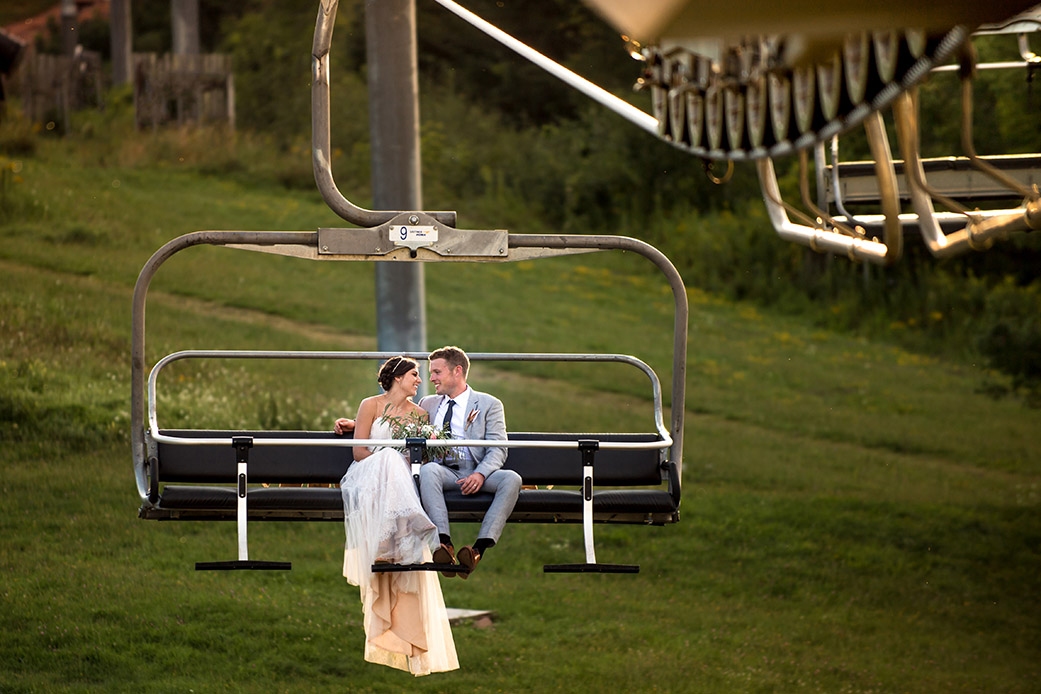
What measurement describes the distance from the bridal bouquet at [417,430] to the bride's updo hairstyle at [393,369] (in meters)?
0.17

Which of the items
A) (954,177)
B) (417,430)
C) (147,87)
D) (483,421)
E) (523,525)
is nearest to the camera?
(417,430)

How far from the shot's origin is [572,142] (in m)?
23.6

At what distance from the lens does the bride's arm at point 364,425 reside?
5.64 metres

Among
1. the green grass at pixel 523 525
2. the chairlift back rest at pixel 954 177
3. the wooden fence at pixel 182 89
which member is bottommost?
the green grass at pixel 523 525

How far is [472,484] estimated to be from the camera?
5.60 metres

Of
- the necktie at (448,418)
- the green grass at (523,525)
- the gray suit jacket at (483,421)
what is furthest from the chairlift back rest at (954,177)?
the green grass at (523,525)

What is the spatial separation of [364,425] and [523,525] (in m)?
6.77

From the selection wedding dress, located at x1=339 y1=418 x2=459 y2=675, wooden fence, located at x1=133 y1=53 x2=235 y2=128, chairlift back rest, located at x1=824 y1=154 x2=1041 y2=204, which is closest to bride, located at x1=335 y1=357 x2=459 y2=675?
wedding dress, located at x1=339 y1=418 x2=459 y2=675

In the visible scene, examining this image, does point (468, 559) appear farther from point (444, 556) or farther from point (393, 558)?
point (393, 558)

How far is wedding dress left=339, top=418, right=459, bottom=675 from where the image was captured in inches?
212

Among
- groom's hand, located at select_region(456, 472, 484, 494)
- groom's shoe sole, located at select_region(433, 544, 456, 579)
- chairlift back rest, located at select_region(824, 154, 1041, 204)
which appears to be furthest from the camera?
chairlift back rest, located at select_region(824, 154, 1041, 204)

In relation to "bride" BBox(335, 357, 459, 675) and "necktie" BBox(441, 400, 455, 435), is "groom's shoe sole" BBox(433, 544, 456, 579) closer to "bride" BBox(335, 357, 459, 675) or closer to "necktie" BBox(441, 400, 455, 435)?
"bride" BBox(335, 357, 459, 675)

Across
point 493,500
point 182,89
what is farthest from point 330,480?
point 182,89

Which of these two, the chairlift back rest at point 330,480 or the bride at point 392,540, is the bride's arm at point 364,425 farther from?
the chairlift back rest at point 330,480
